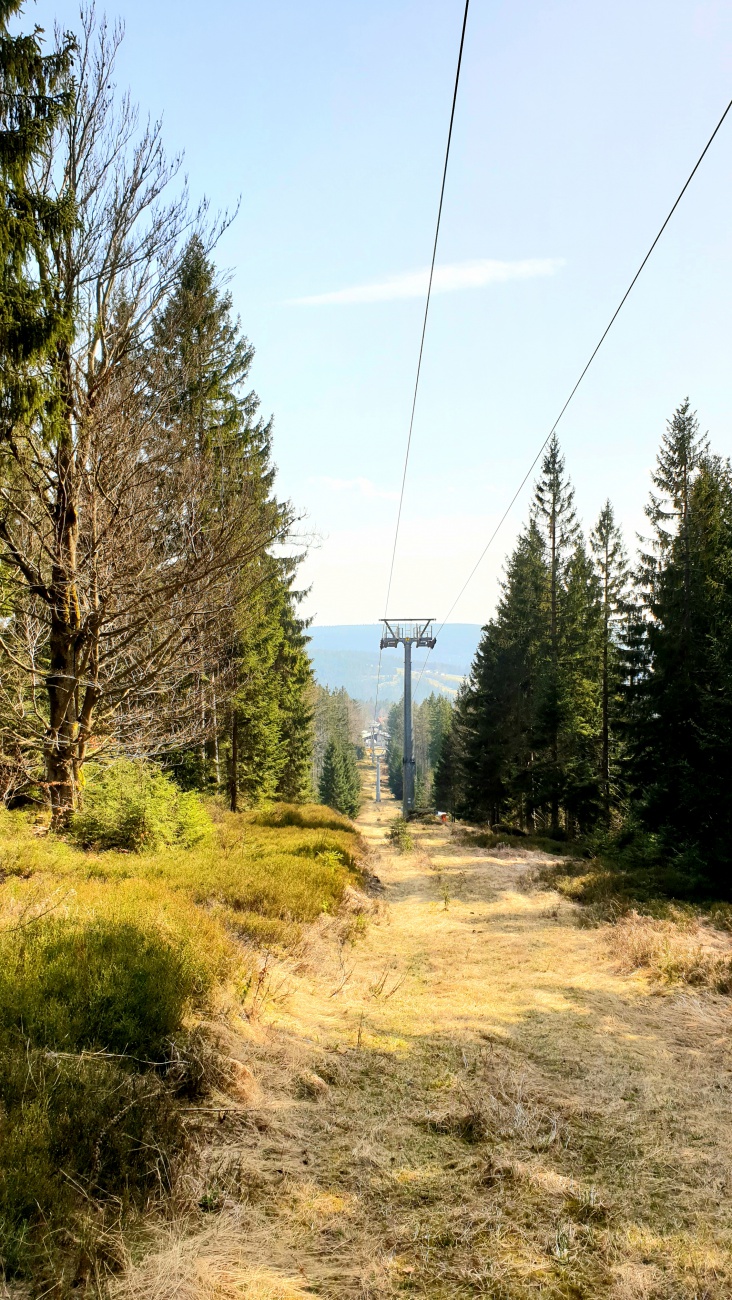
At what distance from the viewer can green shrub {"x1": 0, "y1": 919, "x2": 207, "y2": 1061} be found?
12.6 ft

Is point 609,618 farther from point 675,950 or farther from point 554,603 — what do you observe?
point 675,950

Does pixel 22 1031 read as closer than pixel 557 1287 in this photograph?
No

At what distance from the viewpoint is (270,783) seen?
85.0ft

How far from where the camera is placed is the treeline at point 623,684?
551 inches

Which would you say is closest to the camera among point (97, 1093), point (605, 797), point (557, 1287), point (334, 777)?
point (557, 1287)

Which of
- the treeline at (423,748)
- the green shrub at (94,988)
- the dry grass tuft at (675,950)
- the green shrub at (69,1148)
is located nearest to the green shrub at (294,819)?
the dry grass tuft at (675,950)

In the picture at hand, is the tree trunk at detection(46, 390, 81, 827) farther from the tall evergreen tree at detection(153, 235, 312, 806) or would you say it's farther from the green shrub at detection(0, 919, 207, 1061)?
the green shrub at detection(0, 919, 207, 1061)

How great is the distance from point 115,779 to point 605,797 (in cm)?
2010

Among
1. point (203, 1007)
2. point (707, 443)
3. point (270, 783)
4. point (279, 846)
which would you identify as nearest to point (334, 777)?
point (270, 783)

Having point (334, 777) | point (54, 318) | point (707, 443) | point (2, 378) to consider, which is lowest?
point (334, 777)

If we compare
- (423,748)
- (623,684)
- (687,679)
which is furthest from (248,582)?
(423,748)

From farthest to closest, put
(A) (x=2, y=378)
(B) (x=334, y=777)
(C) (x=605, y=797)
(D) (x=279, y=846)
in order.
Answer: (B) (x=334, y=777) < (C) (x=605, y=797) < (D) (x=279, y=846) < (A) (x=2, y=378)

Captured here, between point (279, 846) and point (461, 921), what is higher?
point (279, 846)

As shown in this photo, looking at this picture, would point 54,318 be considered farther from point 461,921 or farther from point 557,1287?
point 461,921
